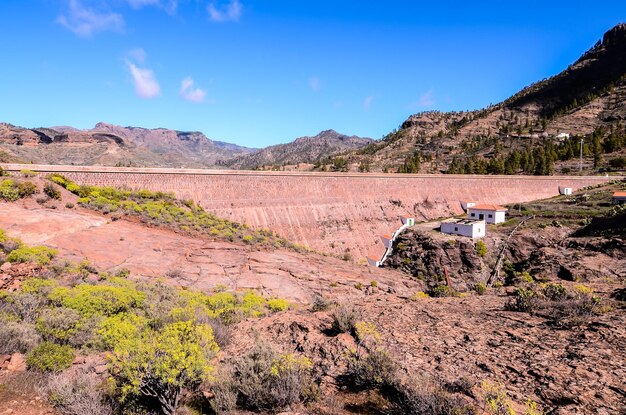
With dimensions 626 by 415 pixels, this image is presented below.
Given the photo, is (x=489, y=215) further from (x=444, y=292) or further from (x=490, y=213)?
(x=444, y=292)

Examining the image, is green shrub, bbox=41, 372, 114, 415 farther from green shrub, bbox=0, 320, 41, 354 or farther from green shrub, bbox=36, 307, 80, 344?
green shrub, bbox=36, 307, 80, 344

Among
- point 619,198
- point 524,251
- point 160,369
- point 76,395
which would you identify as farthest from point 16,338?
point 619,198

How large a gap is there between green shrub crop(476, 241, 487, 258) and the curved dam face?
504 inches

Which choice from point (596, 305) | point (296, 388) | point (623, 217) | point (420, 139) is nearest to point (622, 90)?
point (420, 139)

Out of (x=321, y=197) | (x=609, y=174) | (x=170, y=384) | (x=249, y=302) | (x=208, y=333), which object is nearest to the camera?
(x=170, y=384)

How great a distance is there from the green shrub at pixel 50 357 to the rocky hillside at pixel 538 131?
8761 centimetres

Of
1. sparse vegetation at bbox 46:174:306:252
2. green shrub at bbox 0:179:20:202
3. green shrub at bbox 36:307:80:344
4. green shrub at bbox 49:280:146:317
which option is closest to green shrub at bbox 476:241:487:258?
sparse vegetation at bbox 46:174:306:252

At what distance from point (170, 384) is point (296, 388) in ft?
8.14

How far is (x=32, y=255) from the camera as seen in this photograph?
578 inches

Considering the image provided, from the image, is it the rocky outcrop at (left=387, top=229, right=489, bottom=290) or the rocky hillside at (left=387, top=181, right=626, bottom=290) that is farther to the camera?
the rocky outcrop at (left=387, top=229, right=489, bottom=290)

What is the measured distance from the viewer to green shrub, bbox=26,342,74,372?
7906 mm

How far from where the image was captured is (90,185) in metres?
30.7

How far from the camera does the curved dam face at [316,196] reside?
117 feet

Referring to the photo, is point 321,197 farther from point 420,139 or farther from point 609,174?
point 420,139
